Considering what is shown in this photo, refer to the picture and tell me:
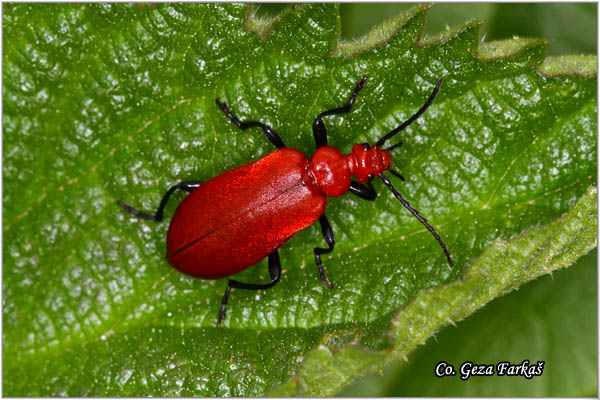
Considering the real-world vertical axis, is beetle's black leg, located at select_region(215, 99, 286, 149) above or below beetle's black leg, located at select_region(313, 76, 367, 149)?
below

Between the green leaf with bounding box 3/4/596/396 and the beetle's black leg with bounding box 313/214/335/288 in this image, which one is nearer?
the green leaf with bounding box 3/4/596/396

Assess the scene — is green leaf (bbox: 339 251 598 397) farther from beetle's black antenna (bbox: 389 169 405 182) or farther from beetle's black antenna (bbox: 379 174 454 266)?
beetle's black antenna (bbox: 389 169 405 182)

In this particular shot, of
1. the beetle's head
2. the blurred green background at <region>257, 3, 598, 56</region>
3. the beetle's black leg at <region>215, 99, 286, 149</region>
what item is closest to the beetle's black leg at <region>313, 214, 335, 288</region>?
the beetle's head

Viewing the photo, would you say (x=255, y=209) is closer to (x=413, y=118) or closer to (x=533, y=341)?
(x=413, y=118)

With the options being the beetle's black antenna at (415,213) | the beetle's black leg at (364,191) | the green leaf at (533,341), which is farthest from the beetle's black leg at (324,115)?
the green leaf at (533,341)

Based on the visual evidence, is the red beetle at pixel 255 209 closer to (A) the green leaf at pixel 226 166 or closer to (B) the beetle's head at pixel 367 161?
(B) the beetle's head at pixel 367 161
